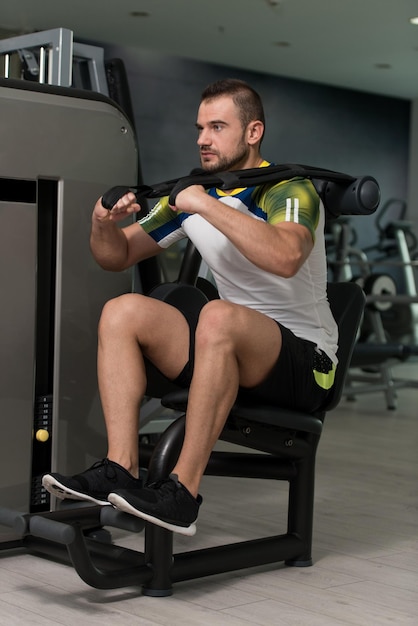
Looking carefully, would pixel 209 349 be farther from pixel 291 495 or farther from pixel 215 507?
pixel 215 507

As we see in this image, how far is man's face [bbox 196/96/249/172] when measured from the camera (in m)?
2.19

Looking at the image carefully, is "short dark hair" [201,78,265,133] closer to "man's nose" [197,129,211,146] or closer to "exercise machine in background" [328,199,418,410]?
"man's nose" [197,129,211,146]

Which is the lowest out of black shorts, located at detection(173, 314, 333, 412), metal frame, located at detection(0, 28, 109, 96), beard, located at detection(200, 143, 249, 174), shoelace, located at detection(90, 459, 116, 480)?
shoelace, located at detection(90, 459, 116, 480)

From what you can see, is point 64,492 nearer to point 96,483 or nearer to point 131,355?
point 96,483

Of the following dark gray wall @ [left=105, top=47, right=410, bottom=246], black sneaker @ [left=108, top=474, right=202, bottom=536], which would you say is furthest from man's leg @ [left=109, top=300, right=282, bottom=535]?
dark gray wall @ [left=105, top=47, right=410, bottom=246]

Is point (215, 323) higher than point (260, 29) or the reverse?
the reverse

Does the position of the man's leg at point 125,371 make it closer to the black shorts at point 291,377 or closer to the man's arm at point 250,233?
the black shorts at point 291,377

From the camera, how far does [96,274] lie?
2.37 metres

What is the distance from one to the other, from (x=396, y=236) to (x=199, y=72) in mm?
2380

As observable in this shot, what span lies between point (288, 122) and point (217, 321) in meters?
7.91

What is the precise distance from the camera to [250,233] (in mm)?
1908

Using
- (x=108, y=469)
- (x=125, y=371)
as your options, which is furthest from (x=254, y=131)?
(x=108, y=469)

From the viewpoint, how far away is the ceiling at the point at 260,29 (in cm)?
711

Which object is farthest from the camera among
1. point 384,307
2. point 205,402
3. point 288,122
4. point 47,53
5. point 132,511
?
point 288,122
